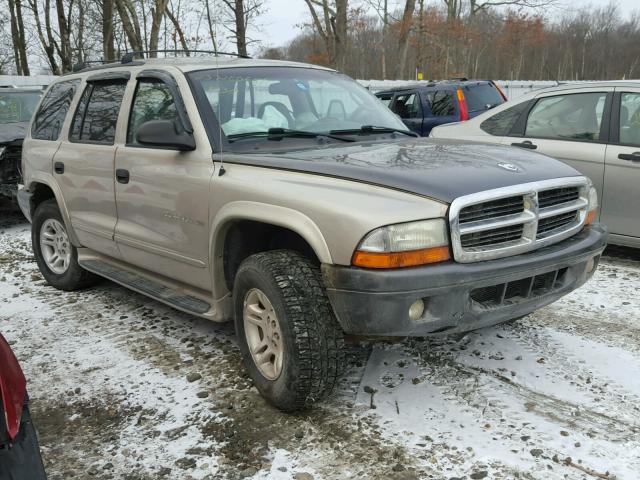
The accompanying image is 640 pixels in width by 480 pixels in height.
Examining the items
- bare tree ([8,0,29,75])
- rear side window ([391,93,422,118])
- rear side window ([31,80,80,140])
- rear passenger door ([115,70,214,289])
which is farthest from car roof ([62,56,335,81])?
bare tree ([8,0,29,75])

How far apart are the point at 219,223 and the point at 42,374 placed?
5.11 feet

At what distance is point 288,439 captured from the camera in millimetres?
2883

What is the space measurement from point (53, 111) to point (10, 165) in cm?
361

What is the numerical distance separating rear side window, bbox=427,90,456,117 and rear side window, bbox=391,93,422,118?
0.25 m

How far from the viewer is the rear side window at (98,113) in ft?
14.3

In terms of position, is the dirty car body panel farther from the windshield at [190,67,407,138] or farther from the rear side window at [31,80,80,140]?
→ the rear side window at [31,80,80,140]

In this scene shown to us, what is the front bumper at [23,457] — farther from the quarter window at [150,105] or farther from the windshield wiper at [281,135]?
the quarter window at [150,105]

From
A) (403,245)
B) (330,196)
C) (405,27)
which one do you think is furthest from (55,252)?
(405,27)

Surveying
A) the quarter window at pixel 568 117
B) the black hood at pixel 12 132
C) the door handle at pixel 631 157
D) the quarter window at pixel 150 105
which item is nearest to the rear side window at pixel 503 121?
the quarter window at pixel 568 117

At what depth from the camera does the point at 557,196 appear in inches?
124

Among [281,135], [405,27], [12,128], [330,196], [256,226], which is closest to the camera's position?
[330,196]

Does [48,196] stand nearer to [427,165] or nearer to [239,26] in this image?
[427,165]

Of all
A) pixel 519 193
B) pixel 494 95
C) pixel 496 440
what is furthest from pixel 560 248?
pixel 494 95

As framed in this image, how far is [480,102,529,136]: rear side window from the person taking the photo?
617cm
